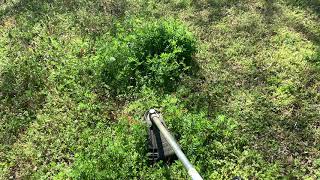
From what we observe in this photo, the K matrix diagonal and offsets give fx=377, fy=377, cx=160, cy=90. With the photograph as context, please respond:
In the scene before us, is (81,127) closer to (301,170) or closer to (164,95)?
(164,95)

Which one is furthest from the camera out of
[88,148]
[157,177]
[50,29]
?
[50,29]

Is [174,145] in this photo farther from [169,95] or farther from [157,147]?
[169,95]

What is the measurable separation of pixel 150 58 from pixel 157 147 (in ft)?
5.57

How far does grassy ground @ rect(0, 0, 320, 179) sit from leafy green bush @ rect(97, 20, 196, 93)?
0.14 metres

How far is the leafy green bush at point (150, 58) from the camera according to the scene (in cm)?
573

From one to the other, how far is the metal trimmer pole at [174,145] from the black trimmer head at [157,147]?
97mm

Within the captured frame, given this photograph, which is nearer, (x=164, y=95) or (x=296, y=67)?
(x=164, y=95)

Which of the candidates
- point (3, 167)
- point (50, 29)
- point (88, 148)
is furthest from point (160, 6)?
point (3, 167)

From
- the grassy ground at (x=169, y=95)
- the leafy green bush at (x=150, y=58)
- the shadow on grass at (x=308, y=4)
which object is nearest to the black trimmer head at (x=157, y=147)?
the grassy ground at (x=169, y=95)

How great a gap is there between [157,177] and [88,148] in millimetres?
1039

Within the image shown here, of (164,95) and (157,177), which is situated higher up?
(164,95)

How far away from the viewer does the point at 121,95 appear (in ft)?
18.6

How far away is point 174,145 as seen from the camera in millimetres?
4250

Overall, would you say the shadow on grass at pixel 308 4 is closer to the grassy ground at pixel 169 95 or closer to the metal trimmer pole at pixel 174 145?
the grassy ground at pixel 169 95
